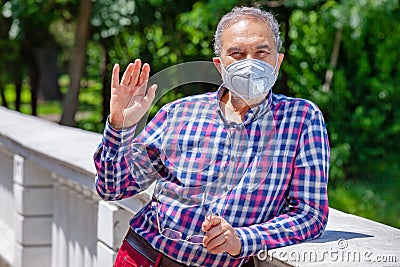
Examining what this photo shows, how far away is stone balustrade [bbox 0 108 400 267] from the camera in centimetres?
266

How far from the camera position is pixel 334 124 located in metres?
11.5

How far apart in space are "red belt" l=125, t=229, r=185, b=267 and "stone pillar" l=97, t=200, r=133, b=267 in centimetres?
110

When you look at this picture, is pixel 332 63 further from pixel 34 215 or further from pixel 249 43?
pixel 249 43

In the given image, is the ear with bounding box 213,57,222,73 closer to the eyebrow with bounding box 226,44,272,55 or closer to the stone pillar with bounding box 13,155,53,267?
the eyebrow with bounding box 226,44,272,55

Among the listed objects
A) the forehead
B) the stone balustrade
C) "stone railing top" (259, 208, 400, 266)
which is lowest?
the stone balustrade

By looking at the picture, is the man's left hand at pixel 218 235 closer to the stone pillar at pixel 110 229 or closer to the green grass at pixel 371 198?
the stone pillar at pixel 110 229

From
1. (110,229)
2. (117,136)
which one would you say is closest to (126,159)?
(117,136)

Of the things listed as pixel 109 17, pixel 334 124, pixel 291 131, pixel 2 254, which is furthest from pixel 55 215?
pixel 109 17

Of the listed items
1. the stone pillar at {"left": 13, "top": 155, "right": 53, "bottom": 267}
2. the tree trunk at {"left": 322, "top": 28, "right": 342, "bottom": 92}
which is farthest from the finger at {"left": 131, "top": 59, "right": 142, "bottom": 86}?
the tree trunk at {"left": 322, "top": 28, "right": 342, "bottom": 92}

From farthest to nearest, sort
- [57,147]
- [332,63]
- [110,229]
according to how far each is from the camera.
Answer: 1. [332,63]
2. [57,147]
3. [110,229]

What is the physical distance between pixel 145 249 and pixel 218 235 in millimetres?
362

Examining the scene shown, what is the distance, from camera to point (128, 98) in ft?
8.32

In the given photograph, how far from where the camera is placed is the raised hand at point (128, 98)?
8.29 ft

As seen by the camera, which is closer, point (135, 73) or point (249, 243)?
point (249, 243)
